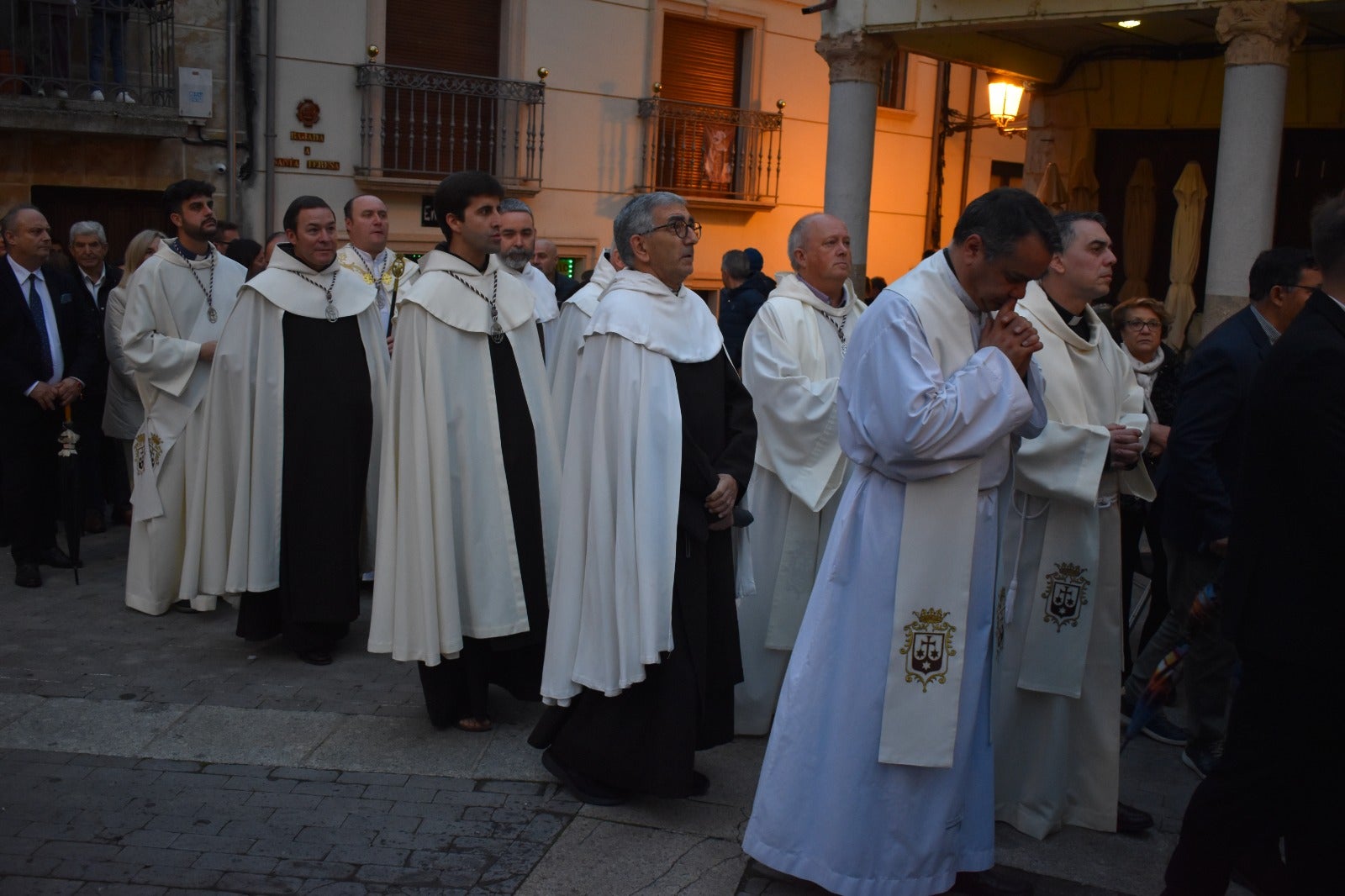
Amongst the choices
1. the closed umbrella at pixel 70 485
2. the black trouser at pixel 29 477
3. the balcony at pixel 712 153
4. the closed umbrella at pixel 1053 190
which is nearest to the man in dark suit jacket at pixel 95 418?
the black trouser at pixel 29 477

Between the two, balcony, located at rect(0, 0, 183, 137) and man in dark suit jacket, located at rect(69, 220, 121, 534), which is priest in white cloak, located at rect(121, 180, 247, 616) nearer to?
man in dark suit jacket, located at rect(69, 220, 121, 534)

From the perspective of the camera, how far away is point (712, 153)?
1658 centimetres

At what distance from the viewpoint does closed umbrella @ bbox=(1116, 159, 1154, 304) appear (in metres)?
11.8

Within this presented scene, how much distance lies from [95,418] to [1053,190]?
8.16m

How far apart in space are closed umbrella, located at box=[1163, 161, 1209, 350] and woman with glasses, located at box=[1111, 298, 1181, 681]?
481 cm

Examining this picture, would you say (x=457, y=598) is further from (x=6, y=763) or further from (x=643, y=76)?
(x=643, y=76)

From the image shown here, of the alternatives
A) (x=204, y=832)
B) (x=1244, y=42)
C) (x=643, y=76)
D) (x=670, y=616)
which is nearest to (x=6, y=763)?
(x=204, y=832)

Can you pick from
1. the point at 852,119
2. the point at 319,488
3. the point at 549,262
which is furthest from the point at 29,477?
the point at 852,119

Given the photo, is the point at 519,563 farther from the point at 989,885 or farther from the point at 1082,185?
the point at 1082,185

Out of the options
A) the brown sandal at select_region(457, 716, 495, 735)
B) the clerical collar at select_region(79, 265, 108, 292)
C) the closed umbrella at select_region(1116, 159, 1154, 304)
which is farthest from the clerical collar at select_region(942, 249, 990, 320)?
the closed umbrella at select_region(1116, 159, 1154, 304)

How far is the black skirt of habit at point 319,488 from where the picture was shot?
572 cm

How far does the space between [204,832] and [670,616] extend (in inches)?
61.1

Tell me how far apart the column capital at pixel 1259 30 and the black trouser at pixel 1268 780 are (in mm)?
6675

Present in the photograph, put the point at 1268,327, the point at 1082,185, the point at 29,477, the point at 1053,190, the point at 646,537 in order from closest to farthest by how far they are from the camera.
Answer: the point at 646,537, the point at 1268,327, the point at 29,477, the point at 1053,190, the point at 1082,185
